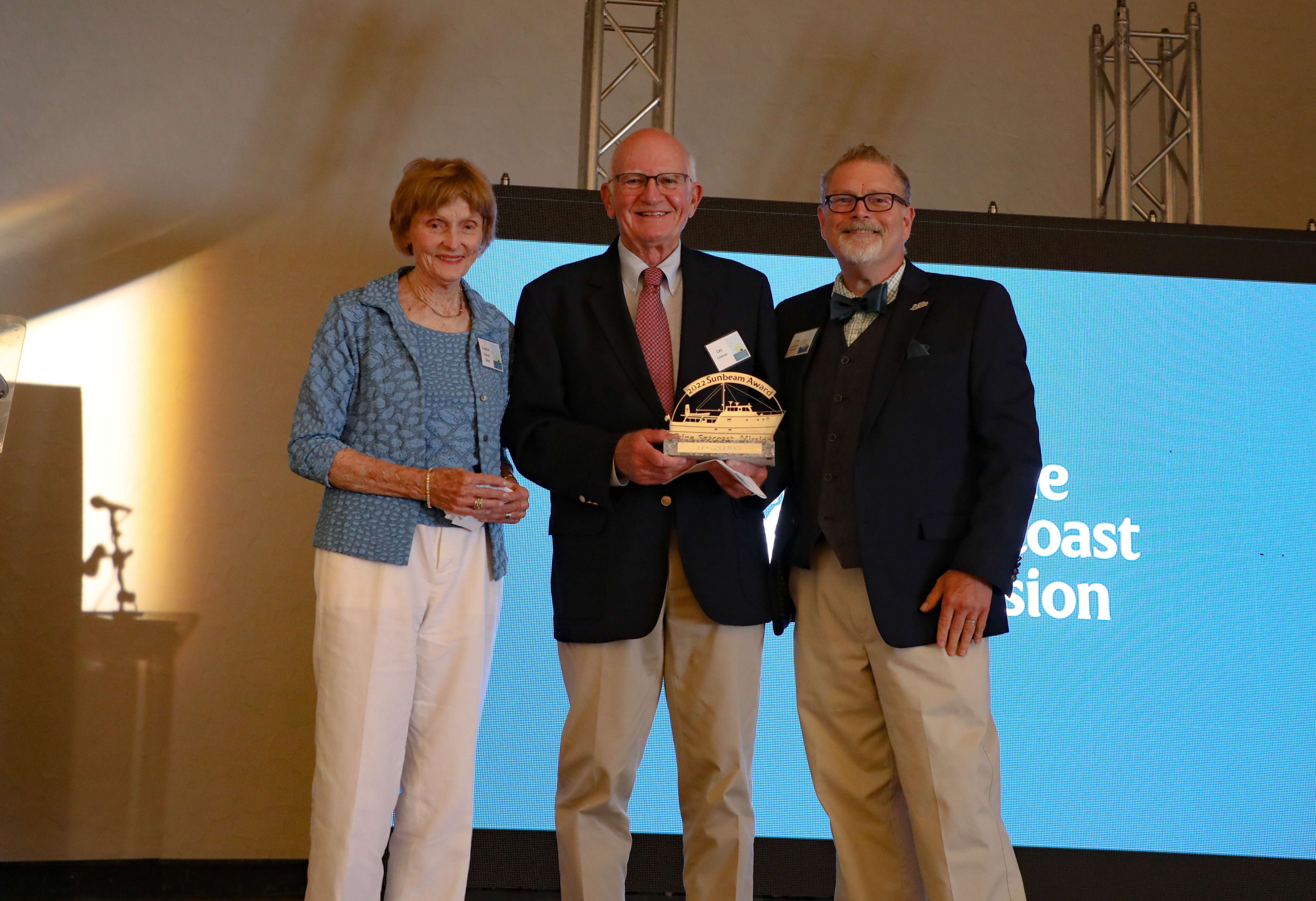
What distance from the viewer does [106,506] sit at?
12.4ft

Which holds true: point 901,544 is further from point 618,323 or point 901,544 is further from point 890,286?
point 618,323

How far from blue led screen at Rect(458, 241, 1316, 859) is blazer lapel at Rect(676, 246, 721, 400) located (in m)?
1.10

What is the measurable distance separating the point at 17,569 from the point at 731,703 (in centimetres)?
281

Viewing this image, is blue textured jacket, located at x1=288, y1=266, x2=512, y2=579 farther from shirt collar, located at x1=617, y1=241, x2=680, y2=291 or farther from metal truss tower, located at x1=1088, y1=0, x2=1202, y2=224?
metal truss tower, located at x1=1088, y1=0, x2=1202, y2=224

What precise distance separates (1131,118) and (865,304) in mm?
2780

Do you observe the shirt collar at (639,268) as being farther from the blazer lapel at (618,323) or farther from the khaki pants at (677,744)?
the khaki pants at (677,744)

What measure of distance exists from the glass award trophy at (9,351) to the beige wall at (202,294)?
3.83 ft

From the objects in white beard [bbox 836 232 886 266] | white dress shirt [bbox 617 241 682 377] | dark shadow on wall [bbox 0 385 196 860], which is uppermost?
white beard [bbox 836 232 886 266]

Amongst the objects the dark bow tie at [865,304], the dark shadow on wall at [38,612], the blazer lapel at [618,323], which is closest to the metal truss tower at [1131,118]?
the dark bow tie at [865,304]

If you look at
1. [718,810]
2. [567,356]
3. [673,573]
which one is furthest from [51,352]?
[718,810]

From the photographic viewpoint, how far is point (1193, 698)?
338 cm

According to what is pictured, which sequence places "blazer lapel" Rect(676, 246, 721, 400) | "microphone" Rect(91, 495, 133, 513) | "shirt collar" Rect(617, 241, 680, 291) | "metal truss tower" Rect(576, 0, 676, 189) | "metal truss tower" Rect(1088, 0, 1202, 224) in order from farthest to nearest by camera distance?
1. "metal truss tower" Rect(1088, 0, 1202, 224)
2. "microphone" Rect(91, 495, 133, 513)
3. "metal truss tower" Rect(576, 0, 676, 189)
4. "shirt collar" Rect(617, 241, 680, 291)
5. "blazer lapel" Rect(676, 246, 721, 400)

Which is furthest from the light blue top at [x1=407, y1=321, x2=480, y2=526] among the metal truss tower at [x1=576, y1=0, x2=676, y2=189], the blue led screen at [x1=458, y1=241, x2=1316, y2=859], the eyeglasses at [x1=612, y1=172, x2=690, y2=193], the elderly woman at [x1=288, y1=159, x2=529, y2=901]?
the metal truss tower at [x1=576, y1=0, x2=676, y2=189]

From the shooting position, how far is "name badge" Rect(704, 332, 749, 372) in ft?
7.50
